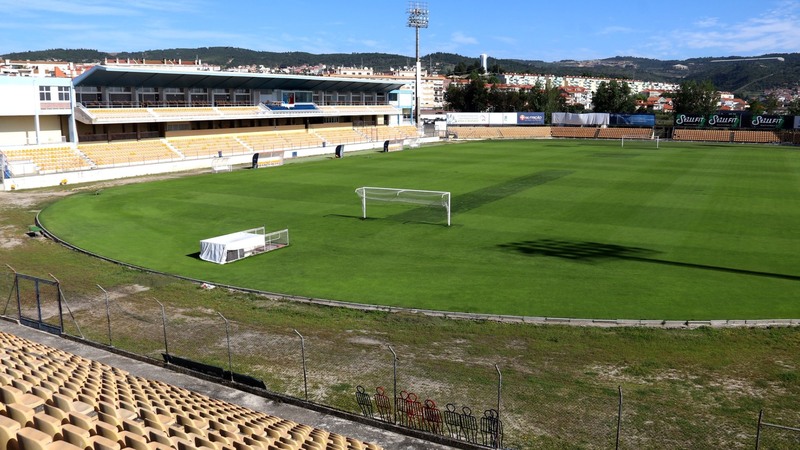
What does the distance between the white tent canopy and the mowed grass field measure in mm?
460

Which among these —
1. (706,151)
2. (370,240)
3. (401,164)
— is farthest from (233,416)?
(706,151)

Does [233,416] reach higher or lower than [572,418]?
higher

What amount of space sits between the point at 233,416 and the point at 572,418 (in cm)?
685

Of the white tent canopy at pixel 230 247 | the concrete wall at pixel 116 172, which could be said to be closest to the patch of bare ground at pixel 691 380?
the white tent canopy at pixel 230 247

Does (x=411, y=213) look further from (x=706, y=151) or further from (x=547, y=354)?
(x=706, y=151)

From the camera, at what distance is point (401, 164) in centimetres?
6544

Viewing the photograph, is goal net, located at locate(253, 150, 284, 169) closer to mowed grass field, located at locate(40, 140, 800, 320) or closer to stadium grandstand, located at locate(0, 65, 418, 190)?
stadium grandstand, located at locate(0, 65, 418, 190)

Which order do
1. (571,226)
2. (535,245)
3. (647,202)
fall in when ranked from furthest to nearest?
(647,202) → (571,226) → (535,245)

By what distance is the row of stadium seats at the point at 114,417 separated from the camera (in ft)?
24.5

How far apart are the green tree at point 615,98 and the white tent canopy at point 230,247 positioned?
117 metres

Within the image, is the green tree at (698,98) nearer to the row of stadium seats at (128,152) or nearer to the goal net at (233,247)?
the row of stadium seats at (128,152)

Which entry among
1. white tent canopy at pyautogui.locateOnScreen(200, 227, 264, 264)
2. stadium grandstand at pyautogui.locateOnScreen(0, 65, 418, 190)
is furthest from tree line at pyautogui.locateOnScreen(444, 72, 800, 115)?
white tent canopy at pyautogui.locateOnScreen(200, 227, 264, 264)

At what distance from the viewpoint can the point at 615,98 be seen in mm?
132000

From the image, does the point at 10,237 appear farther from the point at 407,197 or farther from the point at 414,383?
the point at 414,383
